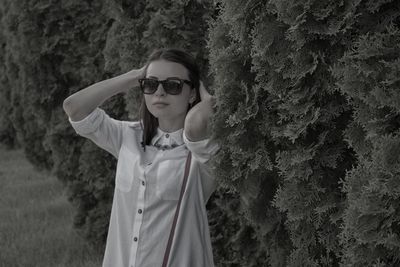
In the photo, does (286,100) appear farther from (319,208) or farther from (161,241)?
(161,241)

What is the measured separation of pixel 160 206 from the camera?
Result: 9.05 ft

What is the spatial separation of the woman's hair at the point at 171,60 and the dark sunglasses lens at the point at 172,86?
119 millimetres

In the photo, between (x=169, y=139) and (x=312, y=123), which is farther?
(x=169, y=139)

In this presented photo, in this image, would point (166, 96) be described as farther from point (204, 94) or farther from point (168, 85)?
point (204, 94)

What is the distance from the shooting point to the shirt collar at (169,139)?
2844 mm

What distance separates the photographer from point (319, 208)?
93.2 inches

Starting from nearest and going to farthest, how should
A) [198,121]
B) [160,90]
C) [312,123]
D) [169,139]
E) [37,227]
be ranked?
[312,123]
[198,121]
[160,90]
[169,139]
[37,227]

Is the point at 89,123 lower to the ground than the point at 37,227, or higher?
higher

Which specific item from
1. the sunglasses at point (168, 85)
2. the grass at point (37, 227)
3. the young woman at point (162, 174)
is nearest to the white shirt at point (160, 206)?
the young woman at point (162, 174)

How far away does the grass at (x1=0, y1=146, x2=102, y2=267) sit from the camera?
6023mm

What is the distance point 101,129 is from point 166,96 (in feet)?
1.56

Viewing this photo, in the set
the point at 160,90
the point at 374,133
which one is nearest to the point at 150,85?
the point at 160,90

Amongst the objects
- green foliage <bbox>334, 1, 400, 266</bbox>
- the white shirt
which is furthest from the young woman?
green foliage <bbox>334, 1, 400, 266</bbox>

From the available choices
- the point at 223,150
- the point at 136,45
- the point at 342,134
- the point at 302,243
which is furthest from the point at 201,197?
the point at 136,45
